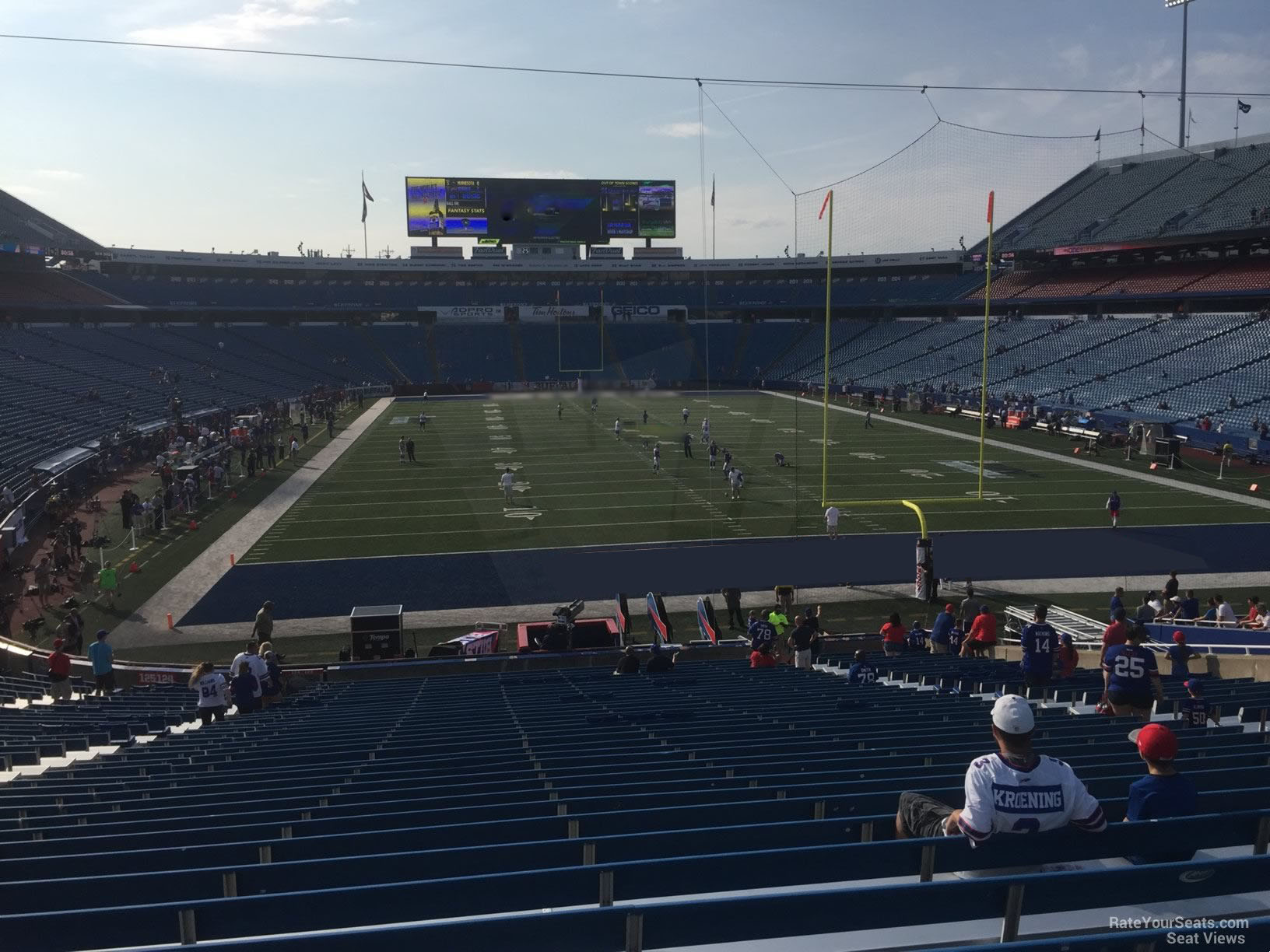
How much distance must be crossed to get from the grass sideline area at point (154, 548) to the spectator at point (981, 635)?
11439 millimetres

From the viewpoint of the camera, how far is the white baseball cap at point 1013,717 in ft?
10.1

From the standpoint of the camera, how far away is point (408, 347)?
62.8 m

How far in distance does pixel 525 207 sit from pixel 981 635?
53.4m

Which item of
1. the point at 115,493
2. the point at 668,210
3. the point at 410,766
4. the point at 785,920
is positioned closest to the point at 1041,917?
the point at 785,920

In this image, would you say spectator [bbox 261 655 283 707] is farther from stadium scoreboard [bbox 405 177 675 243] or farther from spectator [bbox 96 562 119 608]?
stadium scoreboard [bbox 405 177 675 243]

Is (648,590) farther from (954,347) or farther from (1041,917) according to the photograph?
(954,347)

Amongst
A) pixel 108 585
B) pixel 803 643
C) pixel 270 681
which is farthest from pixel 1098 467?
pixel 108 585

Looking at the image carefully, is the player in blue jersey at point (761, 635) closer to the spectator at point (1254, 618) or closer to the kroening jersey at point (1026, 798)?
the spectator at point (1254, 618)

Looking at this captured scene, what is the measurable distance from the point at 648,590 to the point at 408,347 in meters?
49.1

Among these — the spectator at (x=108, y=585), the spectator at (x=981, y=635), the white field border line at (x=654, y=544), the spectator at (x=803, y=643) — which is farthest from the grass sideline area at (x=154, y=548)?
the spectator at (x=981, y=635)

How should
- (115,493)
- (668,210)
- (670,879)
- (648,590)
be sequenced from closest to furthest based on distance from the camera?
1. (670,879)
2. (648,590)
3. (115,493)
4. (668,210)

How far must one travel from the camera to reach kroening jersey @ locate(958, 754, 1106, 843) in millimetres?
2982

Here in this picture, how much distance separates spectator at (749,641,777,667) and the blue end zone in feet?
18.0

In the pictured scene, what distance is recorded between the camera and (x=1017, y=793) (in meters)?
3.04
